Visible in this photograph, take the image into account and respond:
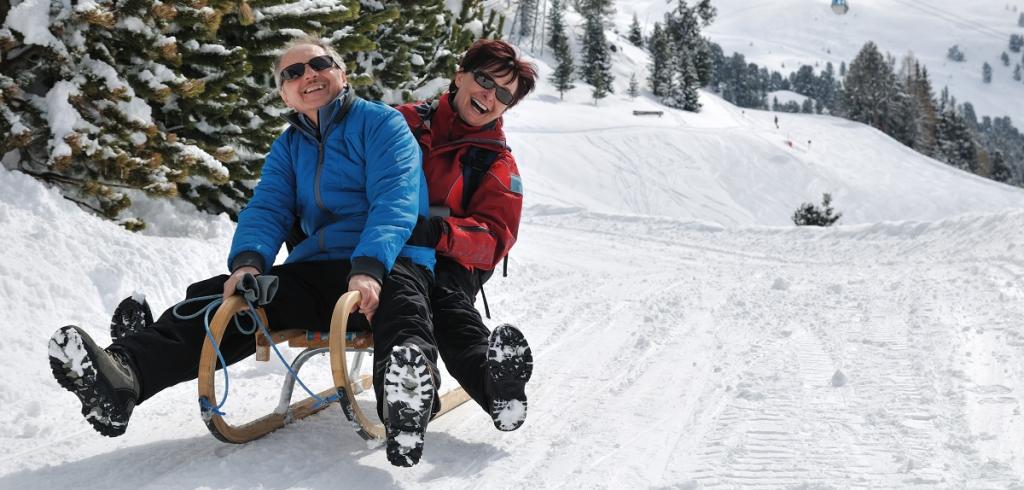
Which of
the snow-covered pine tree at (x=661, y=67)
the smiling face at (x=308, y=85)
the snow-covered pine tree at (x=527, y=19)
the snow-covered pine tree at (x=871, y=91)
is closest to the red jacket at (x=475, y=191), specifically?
the smiling face at (x=308, y=85)

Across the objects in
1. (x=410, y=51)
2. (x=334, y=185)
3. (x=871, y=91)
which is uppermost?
(x=410, y=51)

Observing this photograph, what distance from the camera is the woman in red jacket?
3.16m

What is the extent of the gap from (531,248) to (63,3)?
6.92 m

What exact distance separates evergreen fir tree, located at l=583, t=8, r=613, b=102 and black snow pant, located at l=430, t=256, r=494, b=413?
205 ft

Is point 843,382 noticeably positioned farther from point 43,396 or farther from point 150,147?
point 150,147

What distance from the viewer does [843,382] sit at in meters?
4.09

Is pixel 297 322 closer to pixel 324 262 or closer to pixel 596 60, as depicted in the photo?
pixel 324 262

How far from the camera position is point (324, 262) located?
3.40 m

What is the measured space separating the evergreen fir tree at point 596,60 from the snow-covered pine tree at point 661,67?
541 centimetres

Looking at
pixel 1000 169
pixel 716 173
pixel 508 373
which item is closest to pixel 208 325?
pixel 508 373

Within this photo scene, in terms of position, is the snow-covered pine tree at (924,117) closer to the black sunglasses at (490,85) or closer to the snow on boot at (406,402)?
the black sunglasses at (490,85)

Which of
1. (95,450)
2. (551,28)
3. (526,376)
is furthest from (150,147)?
(551,28)

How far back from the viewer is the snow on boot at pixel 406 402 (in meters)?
2.69

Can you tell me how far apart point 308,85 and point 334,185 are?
17.8 inches
